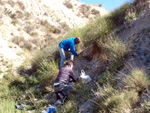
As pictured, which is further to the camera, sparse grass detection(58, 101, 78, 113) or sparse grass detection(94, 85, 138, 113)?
sparse grass detection(58, 101, 78, 113)

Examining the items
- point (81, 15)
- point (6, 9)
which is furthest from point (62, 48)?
point (81, 15)

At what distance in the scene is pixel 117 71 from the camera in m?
5.05

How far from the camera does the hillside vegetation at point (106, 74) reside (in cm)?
357

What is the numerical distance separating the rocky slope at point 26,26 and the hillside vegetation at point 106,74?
244 cm

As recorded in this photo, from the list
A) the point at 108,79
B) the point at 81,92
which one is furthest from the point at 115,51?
the point at 81,92

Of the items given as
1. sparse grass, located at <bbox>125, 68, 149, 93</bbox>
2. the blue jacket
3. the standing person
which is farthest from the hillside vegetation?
the blue jacket

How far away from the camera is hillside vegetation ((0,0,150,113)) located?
140 inches

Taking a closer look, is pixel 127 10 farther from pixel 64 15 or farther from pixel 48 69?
pixel 64 15

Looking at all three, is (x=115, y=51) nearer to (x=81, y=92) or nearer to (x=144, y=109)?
(x=81, y=92)

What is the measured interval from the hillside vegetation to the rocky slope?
8.01ft

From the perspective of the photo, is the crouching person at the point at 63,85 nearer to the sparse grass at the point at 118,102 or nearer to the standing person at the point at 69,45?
the standing person at the point at 69,45

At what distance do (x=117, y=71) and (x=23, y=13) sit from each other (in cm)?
1423

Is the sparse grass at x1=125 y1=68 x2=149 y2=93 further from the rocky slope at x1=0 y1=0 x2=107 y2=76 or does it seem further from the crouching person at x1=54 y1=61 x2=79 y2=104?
the rocky slope at x1=0 y1=0 x2=107 y2=76

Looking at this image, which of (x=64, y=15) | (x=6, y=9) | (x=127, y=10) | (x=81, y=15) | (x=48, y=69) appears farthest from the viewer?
(x=81, y=15)
